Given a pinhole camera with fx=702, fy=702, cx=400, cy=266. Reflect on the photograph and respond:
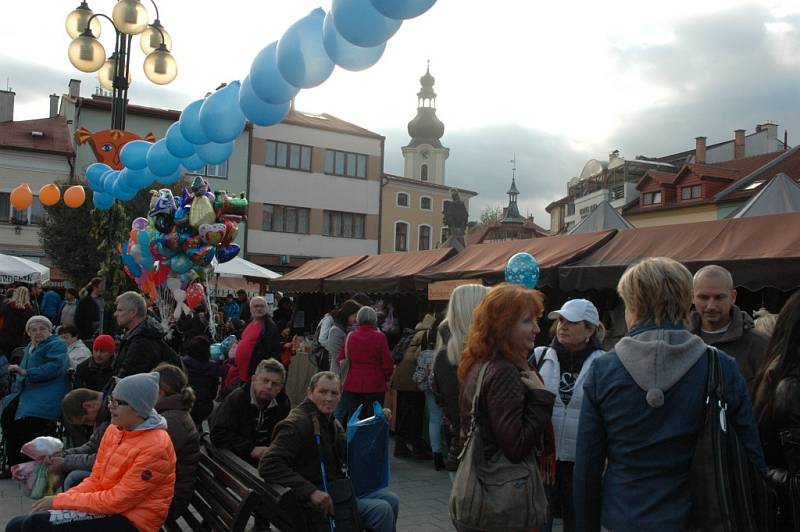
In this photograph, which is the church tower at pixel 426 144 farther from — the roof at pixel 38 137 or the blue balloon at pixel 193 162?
the blue balloon at pixel 193 162

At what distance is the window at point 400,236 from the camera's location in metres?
44.6

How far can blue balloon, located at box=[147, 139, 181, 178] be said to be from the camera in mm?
8625

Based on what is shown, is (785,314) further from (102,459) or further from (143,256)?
(143,256)

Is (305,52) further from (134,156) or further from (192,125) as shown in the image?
(134,156)

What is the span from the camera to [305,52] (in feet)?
17.8

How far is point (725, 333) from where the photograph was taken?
355 centimetres

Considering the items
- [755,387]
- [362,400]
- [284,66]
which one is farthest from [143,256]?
[755,387]

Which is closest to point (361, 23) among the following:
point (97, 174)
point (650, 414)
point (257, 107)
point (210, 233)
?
point (257, 107)

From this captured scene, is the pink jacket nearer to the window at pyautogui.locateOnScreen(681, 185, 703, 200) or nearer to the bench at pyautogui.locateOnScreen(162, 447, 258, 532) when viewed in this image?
the bench at pyautogui.locateOnScreen(162, 447, 258, 532)

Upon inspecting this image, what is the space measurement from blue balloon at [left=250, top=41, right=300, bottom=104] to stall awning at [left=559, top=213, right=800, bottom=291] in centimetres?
381

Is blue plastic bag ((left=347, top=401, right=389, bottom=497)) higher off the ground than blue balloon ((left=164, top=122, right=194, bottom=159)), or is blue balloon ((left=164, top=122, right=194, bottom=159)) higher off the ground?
blue balloon ((left=164, top=122, right=194, bottom=159))

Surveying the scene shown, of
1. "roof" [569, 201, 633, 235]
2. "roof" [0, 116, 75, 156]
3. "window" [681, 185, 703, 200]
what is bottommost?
"roof" [569, 201, 633, 235]

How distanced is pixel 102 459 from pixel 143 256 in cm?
700

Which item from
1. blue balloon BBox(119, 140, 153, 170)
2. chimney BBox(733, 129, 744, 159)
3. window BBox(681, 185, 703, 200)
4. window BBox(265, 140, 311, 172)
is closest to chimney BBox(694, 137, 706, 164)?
chimney BBox(733, 129, 744, 159)
